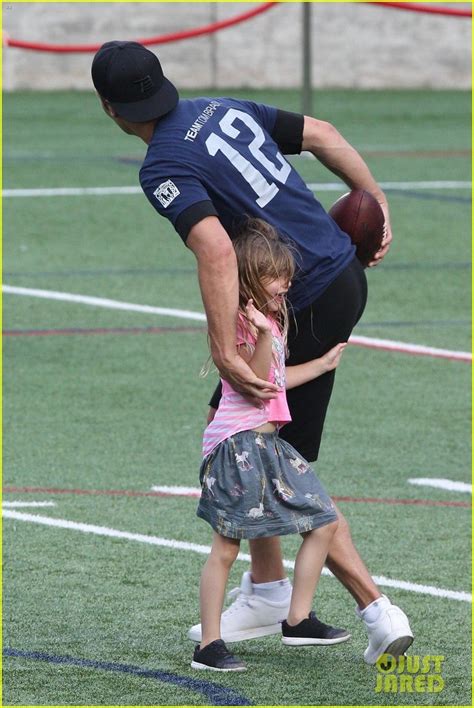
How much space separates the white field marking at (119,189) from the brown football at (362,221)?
35.7 feet

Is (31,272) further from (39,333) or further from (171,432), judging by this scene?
(171,432)

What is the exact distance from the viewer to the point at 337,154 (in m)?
5.19

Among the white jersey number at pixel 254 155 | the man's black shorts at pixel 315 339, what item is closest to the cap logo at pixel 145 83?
the white jersey number at pixel 254 155

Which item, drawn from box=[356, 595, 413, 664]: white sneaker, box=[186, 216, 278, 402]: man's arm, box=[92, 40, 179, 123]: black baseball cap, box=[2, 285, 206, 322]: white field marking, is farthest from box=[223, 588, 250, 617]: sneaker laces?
box=[2, 285, 206, 322]: white field marking

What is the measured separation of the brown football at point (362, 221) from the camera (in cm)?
525

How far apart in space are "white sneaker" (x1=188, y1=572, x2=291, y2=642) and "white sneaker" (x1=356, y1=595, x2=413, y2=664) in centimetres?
41

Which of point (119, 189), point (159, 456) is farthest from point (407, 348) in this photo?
point (119, 189)

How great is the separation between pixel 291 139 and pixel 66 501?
2406mm

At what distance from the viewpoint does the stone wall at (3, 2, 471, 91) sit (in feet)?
90.9

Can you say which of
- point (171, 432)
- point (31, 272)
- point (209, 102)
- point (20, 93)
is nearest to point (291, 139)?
point (209, 102)

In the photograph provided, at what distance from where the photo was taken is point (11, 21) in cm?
2747

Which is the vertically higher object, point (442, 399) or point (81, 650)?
point (81, 650)

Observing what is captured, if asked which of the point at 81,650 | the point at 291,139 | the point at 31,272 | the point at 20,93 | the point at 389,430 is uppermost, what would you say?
the point at 291,139

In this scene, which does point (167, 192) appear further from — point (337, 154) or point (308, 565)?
point (308, 565)
